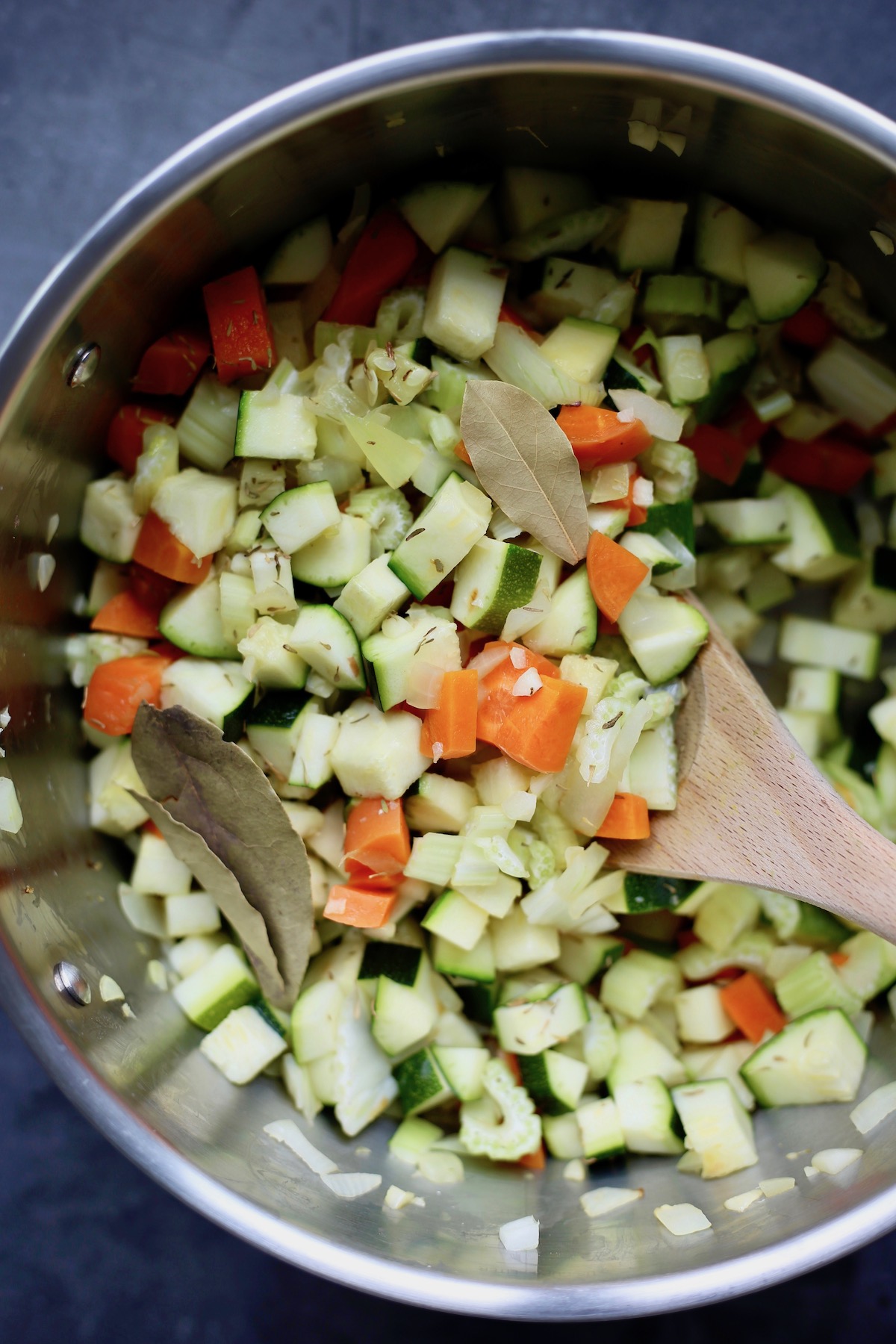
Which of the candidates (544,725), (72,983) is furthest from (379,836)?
(72,983)

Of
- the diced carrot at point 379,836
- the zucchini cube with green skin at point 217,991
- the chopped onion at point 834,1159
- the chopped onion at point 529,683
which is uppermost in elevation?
the chopped onion at point 529,683

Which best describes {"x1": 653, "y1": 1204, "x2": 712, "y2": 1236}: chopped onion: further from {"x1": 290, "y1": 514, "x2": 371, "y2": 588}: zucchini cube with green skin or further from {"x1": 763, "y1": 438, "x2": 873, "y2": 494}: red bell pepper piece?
{"x1": 763, "y1": 438, "x2": 873, "y2": 494}: red bell pepper piece

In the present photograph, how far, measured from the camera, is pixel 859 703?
2.29 meters

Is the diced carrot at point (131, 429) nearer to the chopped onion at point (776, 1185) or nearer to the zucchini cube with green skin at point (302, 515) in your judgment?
the zucchini cube with green skin at point (302, 515)

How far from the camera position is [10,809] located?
1729 mm

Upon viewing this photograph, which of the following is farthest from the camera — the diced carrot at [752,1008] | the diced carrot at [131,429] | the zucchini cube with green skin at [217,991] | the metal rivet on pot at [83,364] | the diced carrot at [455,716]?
the diced carrot at [752,1008]

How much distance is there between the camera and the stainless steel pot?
4.80 ft

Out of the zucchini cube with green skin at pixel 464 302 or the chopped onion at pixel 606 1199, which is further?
the chopped onion at pixel 606 1199

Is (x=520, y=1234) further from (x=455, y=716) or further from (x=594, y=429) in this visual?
(x=594, y=429)

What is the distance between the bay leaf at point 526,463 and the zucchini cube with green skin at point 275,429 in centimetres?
29

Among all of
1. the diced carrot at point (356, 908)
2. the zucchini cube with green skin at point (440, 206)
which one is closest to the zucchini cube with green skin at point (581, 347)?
the zucchini cube with green skin at point (440, 206)

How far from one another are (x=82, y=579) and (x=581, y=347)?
1086 millimetres

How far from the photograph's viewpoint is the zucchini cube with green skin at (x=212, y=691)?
180 centimetres

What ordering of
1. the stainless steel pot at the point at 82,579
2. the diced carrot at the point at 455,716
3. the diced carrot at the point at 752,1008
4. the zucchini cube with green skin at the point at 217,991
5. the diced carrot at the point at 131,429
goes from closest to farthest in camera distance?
the stainless steel pot at the point at 82,579 → the diced carrot at the point at 455,716 → the diced carrot at the point at 131,429 → the zucchini cube with green skin at the point at 217,991 → the diced carrot at the point at 752,1008
